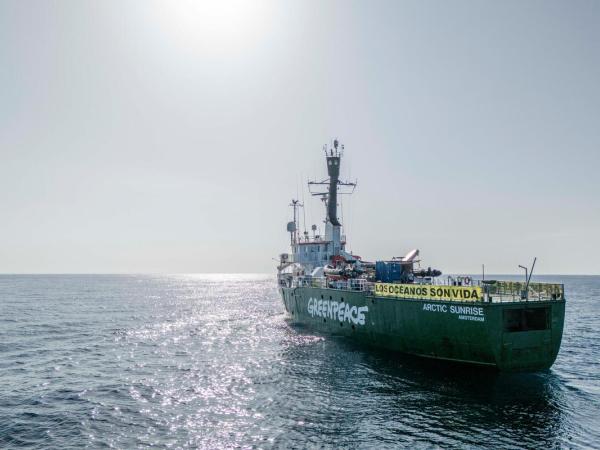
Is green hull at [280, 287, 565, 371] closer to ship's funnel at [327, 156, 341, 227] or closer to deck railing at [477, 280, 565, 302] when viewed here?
deck railing at [477, 280, 565, 302]

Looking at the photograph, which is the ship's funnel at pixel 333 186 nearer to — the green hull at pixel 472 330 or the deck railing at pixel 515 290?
the deck railing at pixel 515 290

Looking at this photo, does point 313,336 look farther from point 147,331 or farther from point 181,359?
point 147,331

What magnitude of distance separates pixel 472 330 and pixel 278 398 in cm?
1241

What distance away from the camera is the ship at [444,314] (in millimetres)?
25828

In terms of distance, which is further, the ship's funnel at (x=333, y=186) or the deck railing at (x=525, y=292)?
the ship's funnel at (x=333, y=186)

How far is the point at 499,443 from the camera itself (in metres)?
17.6

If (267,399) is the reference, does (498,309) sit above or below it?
above

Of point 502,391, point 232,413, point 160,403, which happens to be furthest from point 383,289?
point 160,403

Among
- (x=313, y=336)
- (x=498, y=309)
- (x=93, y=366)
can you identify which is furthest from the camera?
(x=313, y=336)

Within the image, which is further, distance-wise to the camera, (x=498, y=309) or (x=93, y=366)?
(x=93, y=366)

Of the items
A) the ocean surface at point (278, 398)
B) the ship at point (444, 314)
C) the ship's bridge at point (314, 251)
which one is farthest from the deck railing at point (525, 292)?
the ship's bridge at point (314, 251)

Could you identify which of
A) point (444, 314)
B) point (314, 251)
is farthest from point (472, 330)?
point (314, 251)

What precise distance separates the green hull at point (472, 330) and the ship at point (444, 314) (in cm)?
5

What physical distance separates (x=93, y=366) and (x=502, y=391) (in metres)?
27.1
